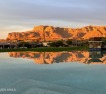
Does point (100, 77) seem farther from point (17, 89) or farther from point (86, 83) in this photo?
point (17, 89)

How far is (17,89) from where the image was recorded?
8.24 metres

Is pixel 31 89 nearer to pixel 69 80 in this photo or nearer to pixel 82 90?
pixel 82 90

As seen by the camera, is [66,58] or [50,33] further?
[50,33]

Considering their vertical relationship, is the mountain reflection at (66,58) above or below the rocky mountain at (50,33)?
below

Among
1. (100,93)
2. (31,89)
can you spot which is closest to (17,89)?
(31,89)

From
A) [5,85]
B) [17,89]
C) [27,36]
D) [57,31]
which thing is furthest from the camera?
[57,31]

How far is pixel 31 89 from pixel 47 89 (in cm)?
51

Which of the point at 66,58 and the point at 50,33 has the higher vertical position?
the point at 50,33

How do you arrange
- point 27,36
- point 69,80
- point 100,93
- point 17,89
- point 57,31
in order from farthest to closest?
point 57,31
point 27,36
point 69,80
point 17,89
point 100,93

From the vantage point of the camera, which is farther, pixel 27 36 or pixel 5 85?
pixel 27 36

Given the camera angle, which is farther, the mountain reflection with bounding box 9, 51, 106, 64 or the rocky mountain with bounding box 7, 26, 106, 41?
the rocky mountain with bounding box 7, 26, 106, 41

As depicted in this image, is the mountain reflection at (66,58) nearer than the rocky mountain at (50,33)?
Yes

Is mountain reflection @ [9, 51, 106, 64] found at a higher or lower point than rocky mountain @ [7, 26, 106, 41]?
lower

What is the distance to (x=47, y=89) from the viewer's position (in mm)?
8109
